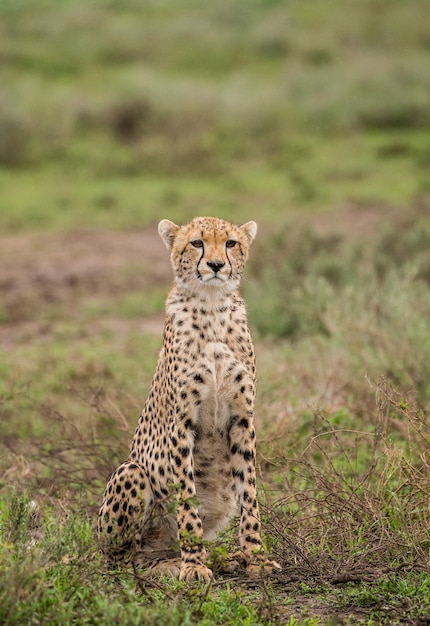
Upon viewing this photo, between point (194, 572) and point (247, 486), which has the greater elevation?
point (247, 486)

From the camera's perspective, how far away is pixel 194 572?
3998 mm

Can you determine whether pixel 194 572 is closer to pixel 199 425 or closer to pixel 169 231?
pixel 199 425

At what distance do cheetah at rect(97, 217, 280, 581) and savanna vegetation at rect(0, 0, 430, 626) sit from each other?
0.19 meters

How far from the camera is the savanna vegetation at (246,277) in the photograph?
3.89 m

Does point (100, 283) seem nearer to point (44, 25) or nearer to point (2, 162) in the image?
point (2, 162)

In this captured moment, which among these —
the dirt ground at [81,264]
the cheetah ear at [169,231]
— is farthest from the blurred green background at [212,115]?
the cheetah ear at [169,231]

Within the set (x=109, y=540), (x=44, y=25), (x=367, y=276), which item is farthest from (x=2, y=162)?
(x=109, y=540)

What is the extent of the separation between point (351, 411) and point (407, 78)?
47.8ft

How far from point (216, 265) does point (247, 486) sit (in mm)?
781

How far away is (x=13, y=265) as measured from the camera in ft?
36.3

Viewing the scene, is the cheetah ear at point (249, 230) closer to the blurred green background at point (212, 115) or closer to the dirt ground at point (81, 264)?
the dirt ground at point (81, 264)

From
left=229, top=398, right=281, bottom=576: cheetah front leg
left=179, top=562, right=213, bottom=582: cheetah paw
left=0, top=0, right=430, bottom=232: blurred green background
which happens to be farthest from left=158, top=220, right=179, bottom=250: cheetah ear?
left=0, top=0, right=430, bottom=232: blurred green background

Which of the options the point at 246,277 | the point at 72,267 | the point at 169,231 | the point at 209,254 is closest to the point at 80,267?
the point at 72,267

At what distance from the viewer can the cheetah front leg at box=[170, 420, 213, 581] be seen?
4.00m
